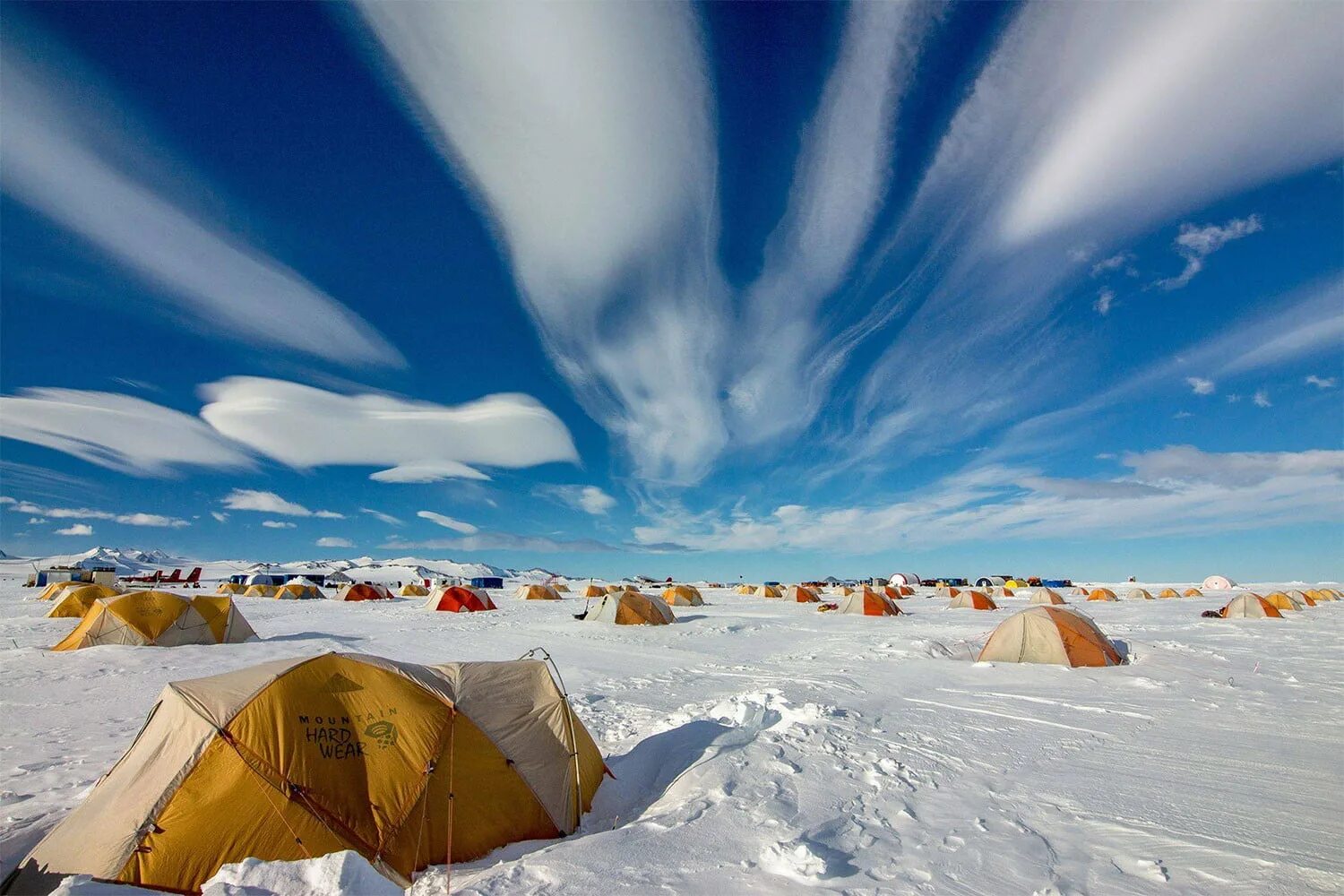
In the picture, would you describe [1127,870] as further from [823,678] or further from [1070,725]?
[823,678]

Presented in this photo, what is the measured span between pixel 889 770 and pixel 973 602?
37326 mm

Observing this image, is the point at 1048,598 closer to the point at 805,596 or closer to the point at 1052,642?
the point at 805,596

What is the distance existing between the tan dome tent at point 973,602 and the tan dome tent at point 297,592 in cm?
5106

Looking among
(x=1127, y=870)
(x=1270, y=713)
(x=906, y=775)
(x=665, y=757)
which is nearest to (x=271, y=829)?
(x=665, y=757)

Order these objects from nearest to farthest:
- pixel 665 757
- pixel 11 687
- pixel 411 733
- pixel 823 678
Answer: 1. pixel 411 733
2. pixel 665 757
3. pixel 11 687
4. pixel 823 678

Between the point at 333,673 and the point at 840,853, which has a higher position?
the point at 333,673

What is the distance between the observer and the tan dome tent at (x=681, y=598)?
43281 millimetres

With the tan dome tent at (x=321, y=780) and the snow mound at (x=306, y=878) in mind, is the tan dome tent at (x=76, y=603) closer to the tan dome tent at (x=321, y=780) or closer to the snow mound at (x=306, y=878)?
the tan dome tent at (x=321, y=780)

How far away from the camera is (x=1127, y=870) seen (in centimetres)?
541

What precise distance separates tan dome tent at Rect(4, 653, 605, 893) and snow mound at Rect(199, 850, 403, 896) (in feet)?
3.28

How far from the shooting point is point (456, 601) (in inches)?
1484

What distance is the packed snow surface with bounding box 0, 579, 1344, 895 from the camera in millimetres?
5309

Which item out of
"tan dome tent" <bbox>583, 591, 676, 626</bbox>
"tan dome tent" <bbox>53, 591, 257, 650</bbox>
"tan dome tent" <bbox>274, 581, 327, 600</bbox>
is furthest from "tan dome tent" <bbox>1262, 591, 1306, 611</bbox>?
"tan dome tent" <bbox>274, 581, 327, 600</bbox>

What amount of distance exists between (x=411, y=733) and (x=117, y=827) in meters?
2.38
